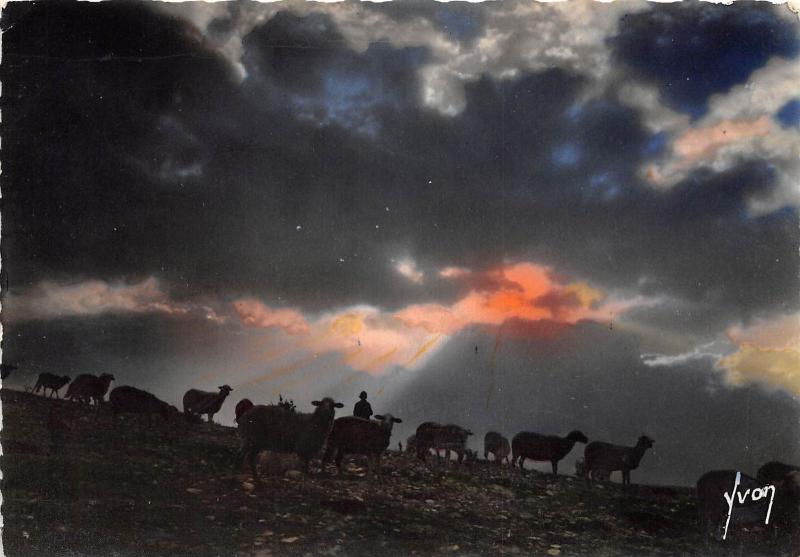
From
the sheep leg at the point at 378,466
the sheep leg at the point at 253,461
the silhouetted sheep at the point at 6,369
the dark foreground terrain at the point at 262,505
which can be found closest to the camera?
the dark foreground terrain at the point at 262,505

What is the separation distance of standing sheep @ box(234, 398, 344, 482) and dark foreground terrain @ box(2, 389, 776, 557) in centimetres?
16

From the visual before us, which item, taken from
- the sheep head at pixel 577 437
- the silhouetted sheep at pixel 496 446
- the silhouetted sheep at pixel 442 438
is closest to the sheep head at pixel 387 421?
the silhouetted sheep at pixel 442 438

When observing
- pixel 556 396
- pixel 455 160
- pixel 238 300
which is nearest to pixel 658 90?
pixel 455 160

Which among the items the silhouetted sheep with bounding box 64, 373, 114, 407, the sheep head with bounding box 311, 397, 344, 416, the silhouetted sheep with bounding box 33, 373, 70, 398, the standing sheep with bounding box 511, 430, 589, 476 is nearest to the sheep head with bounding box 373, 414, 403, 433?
the sheep head with bounding box 311, 397, 344, 416

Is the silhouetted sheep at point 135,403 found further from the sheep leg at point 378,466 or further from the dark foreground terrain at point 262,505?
the sheep leg at point 378,466

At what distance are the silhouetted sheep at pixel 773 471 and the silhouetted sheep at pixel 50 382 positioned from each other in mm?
7346

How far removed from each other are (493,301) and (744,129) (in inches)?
126

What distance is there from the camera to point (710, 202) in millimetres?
6992

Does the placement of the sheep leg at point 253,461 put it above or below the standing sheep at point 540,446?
below

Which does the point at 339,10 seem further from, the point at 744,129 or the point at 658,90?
the point at 744,129

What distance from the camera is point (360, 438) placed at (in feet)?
22.7

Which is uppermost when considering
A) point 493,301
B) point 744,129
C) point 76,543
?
point 744,129

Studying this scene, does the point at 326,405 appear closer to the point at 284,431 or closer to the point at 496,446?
the point at 284,431

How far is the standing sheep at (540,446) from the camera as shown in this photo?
6.92 metres
